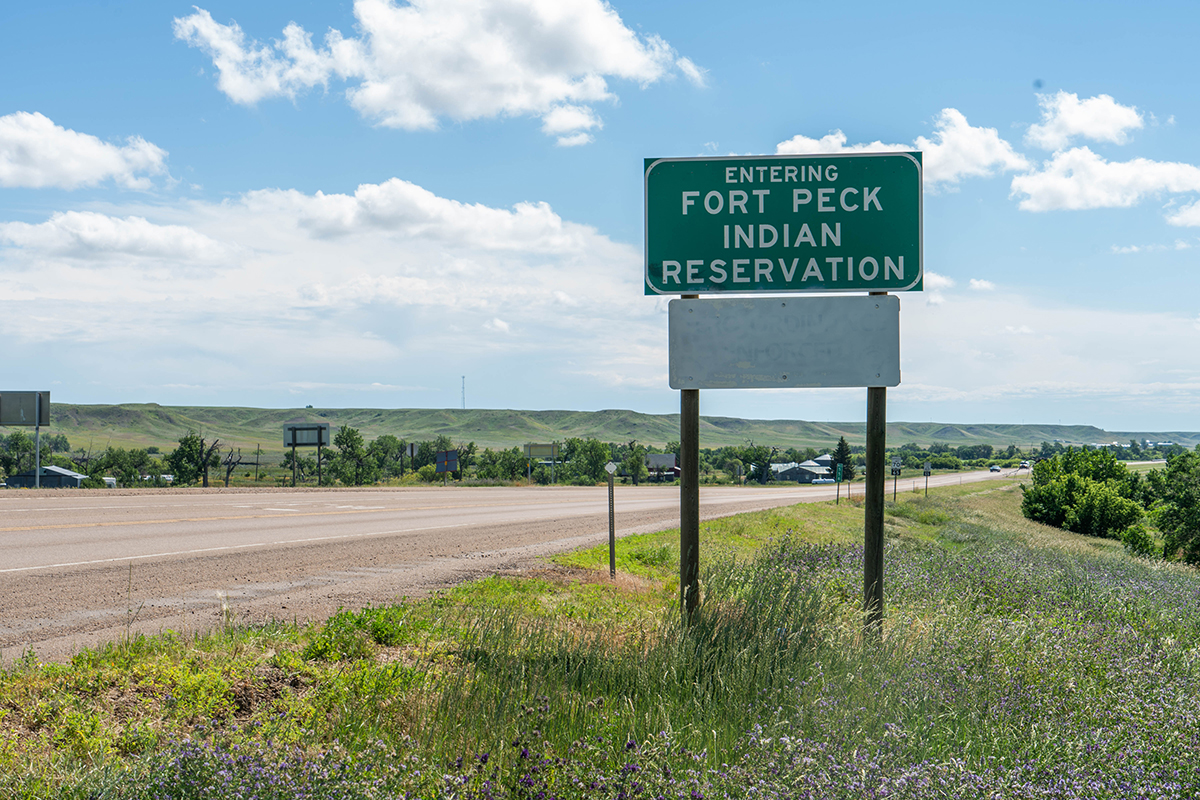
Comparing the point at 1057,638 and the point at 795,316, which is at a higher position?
the point at 795,316

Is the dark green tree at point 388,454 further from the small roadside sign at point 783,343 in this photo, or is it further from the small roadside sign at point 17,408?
the small roadside sign at point 783,343

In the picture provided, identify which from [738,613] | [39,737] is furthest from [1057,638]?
[39,737]

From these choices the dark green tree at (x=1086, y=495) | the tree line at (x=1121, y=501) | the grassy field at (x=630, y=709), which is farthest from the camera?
the dark green tree at (x=1086, y=495)

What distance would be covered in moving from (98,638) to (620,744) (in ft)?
16.1

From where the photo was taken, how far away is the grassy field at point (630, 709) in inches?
131

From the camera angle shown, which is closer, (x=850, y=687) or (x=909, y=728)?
(x=909, y=728)

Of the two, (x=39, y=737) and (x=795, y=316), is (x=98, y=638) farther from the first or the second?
(x=795, y=316)

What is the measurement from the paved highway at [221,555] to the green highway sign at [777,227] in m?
4.59

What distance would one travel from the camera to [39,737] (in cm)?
402

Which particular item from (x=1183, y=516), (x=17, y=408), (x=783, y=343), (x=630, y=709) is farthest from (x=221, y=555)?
(x=1183, y=516)

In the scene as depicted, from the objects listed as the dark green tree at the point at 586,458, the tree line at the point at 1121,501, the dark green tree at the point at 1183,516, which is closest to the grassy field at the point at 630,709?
the dark green tree at the point at 1183,516

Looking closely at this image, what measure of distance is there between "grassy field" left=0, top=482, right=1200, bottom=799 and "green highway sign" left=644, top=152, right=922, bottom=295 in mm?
2513

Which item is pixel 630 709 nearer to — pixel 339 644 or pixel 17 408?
pixel 339 644

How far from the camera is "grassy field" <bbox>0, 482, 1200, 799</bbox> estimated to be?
333cm
